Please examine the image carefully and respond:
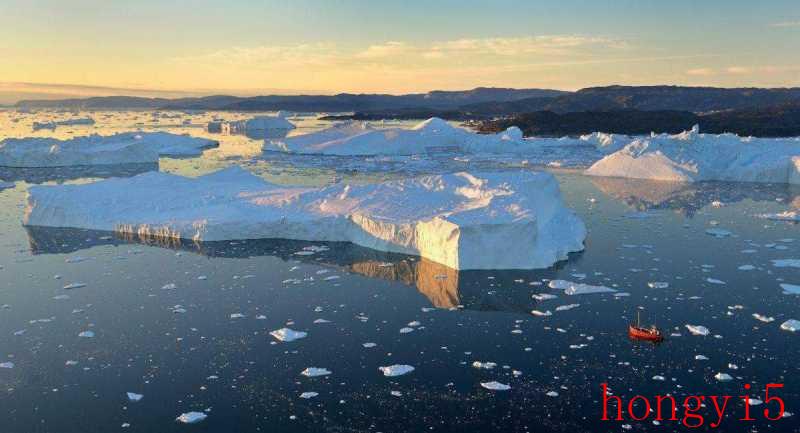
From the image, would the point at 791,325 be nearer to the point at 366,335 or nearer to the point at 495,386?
the point at 495,386

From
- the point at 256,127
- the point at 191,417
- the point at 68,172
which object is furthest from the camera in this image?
the point at 256,127

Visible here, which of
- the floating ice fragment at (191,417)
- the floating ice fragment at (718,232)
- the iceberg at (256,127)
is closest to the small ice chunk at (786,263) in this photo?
the floating ice fragment at (718,232)

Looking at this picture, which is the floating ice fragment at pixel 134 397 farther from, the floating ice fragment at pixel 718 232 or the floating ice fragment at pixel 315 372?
the floating ice fragment at pixel 718 232

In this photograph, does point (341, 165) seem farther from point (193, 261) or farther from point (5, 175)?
point (193, 261)

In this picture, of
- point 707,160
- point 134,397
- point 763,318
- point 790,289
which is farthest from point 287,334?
point 707,160

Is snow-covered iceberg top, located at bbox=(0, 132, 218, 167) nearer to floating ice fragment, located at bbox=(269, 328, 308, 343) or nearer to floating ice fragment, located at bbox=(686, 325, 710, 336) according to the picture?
floating ice fragment, located at bbox=(269, 328, 308, 343)

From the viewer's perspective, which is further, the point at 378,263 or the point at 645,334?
the point at 378,263

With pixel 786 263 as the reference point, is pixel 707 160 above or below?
above
